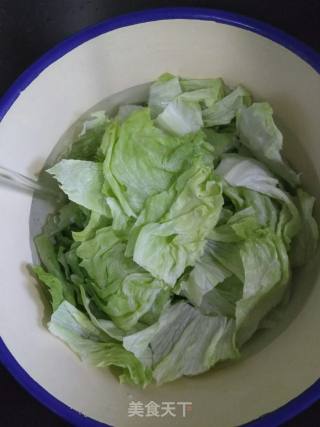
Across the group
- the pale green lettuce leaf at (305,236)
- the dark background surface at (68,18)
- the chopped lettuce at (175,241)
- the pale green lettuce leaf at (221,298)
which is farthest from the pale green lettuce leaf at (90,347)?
the dark background surface at (68,18)

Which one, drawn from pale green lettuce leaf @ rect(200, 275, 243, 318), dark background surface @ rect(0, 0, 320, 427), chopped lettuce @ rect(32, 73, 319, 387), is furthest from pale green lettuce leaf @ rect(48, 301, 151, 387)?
dark background surface @ rect(0, 0, 320, 427)

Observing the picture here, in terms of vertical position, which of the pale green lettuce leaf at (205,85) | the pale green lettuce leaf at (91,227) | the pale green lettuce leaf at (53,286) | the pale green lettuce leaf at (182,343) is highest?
the pale green lettuce leaf at (205,85)

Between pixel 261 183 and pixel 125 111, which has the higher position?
pixel 125 111

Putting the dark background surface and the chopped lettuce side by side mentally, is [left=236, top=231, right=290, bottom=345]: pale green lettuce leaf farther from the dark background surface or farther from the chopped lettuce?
the dark background surface

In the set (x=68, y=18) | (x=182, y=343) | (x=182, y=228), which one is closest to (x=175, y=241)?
(x=182, y=228)

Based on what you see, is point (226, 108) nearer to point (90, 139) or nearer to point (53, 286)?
point (90, 139)

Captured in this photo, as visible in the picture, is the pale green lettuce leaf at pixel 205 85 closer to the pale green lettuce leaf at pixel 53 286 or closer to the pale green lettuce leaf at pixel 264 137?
the pale green lettuce leaf at pixel 264 137

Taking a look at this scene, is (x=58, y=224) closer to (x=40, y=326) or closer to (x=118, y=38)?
(x=40, y=326)

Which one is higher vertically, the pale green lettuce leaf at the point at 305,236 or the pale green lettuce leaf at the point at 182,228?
the pale green lettuce leaf at the point at 182,228
